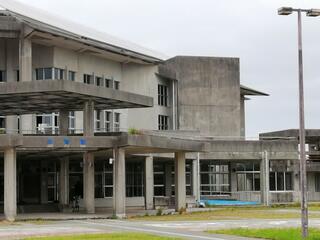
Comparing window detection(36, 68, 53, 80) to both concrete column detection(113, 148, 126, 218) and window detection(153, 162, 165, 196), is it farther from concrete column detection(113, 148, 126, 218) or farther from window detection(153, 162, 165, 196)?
window detection(153, 162, 165, 196)

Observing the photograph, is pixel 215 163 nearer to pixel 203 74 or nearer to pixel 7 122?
pixel 203 74

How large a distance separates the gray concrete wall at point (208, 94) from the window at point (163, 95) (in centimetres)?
123

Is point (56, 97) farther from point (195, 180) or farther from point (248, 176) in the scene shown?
point (248, 176)

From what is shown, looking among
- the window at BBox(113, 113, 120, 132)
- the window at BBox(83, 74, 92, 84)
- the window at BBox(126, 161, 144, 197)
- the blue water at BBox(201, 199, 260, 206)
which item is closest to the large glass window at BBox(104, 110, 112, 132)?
the window at BBox(113, 113, 120, 132)

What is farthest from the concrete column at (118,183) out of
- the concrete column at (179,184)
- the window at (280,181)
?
the window at (280,181)

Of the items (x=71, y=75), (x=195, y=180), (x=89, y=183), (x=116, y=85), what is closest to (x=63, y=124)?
(x=89, y=183)

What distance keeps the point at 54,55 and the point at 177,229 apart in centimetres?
2383

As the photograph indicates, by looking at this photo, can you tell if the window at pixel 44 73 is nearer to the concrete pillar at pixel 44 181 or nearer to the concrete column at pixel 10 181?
the concrete pillar at pixel 44 181

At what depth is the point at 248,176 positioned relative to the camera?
66375 mm

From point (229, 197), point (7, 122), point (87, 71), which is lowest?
point (229, 197)

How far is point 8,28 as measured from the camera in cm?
4556

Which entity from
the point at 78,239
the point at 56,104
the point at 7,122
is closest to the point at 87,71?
the point at 7,122

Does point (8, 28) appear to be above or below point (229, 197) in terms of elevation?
above

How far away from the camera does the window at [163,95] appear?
64.3 m
